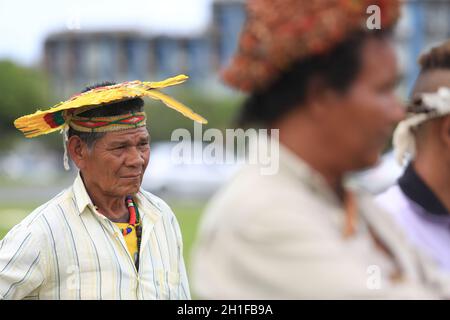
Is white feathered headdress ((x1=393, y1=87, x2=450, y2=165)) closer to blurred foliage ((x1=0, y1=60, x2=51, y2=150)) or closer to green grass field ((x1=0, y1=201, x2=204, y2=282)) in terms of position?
green grass field ((x1=0, y1=201, x2=204, y2=282))

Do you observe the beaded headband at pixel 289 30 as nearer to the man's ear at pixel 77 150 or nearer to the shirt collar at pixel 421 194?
the shirt collar at pixel 421 194

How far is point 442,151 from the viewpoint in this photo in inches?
92.4

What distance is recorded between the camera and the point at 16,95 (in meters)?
29.5

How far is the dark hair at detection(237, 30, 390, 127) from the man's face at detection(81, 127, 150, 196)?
1173 mm

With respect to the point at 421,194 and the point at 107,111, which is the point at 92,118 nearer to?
the point at 107,111

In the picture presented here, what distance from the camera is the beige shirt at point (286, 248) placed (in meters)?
1.41

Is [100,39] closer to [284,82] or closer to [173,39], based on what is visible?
[173,39]

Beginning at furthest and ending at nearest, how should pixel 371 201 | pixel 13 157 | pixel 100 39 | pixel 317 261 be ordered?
pixel 13 157, pixel 100 39, pixel 371 201, pixel 317 261

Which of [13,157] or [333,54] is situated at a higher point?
[333,54]

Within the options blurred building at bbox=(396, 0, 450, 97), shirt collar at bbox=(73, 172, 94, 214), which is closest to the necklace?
shirt collar at bbox=(73, 172, 94, 214)

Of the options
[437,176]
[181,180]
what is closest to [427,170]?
[437,176]

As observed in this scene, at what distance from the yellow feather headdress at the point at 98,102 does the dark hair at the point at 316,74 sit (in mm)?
843

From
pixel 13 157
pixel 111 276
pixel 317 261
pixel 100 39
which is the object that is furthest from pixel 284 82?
pixel 13 157

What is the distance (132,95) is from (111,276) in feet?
1.78
